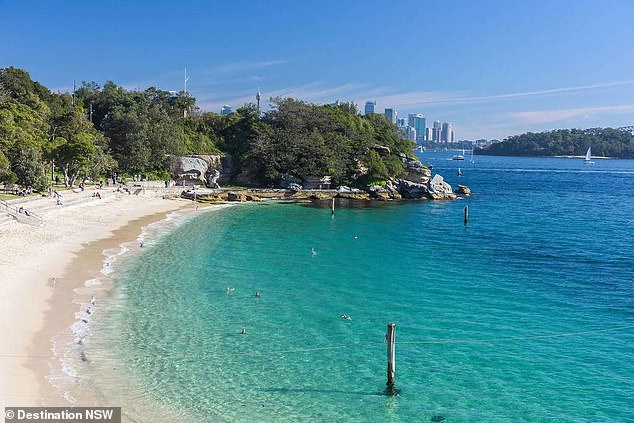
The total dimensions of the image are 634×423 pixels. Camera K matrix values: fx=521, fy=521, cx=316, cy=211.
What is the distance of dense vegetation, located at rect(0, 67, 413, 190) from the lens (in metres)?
68.9

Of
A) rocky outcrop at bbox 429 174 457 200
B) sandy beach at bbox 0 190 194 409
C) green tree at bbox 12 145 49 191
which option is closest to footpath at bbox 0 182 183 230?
sandy beach at bbox 0 190 194 409

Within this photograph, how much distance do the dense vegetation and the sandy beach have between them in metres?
14.0

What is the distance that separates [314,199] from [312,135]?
12.3 m

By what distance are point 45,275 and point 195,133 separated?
6627 cm

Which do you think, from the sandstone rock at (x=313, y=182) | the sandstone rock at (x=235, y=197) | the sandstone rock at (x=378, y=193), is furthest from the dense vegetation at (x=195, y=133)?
the sandstone rock at (x=235, y=197)

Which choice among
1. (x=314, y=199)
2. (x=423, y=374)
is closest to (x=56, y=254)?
(x=423, y=374)

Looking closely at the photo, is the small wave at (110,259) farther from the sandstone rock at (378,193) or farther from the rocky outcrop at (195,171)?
the sandstone rock at (378,193)

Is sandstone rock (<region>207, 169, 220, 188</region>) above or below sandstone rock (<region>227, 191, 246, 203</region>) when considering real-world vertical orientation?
above

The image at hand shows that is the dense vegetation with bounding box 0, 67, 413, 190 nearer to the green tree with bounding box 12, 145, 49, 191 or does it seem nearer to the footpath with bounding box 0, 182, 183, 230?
the footpath with bounding box 0, 182, 183, 230

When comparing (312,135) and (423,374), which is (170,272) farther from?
(312,135)

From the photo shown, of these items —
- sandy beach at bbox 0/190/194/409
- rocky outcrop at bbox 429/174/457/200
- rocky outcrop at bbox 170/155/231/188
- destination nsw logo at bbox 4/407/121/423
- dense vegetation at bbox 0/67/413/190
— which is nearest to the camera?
destination nsw logo at bbox 4/407/121/423

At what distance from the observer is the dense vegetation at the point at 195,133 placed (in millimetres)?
68938

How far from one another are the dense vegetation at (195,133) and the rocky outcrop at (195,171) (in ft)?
5.37

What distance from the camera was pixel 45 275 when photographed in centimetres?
2720
